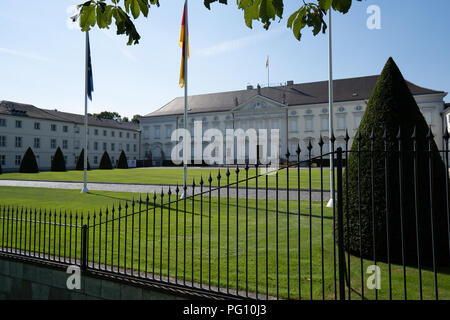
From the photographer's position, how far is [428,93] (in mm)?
40156

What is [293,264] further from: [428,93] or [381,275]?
[428,93]

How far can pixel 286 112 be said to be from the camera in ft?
163

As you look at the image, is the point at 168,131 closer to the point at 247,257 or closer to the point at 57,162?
the point at 57,162

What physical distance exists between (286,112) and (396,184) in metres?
46.2

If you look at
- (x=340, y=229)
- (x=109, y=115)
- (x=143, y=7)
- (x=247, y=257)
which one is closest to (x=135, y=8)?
(x=143, y=7)

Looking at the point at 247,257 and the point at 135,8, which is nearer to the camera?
the point at 135,8

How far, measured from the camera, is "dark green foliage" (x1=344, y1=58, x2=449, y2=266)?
4.55 meters

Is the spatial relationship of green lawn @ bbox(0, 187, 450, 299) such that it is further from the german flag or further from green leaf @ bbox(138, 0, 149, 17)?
the german flag

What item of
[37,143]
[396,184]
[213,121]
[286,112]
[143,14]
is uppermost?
[286,112]

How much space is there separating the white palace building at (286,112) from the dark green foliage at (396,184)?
34805 millimetres

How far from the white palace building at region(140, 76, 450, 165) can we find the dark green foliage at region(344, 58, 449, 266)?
3481 centimetres
